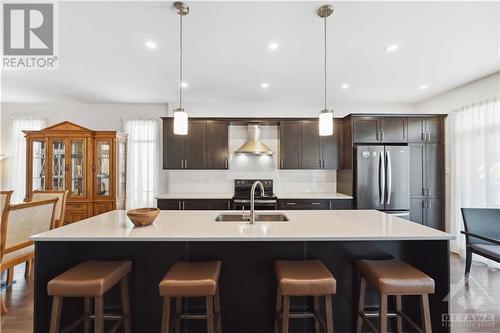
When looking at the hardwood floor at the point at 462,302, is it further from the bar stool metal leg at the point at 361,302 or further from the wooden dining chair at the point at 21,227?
the bar stool metal leg at the point at 361,302

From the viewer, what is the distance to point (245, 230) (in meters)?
1.76

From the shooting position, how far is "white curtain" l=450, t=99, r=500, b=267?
3.39 m

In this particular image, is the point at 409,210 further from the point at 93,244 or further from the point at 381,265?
the point at 93,244

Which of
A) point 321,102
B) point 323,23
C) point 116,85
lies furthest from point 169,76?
point 321,102

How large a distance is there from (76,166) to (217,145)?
8.66 feet

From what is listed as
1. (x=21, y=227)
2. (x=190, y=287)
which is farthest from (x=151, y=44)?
(x=190, y=287)

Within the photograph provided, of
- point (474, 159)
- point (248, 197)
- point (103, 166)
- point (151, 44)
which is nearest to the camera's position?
point (151, 44)

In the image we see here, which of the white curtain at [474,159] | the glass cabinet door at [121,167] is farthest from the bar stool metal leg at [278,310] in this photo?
the glass cabinet door at [121,167]

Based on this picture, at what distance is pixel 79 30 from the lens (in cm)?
235

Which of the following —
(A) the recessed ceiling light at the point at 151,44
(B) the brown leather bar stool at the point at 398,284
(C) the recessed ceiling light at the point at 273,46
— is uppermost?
(A) the recessed ceiling light at the point at 151,44

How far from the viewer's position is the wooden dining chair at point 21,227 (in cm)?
230

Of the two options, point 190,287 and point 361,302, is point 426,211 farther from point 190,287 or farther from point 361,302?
point 190,287

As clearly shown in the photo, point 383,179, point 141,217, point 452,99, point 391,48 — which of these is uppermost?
point 391,48
